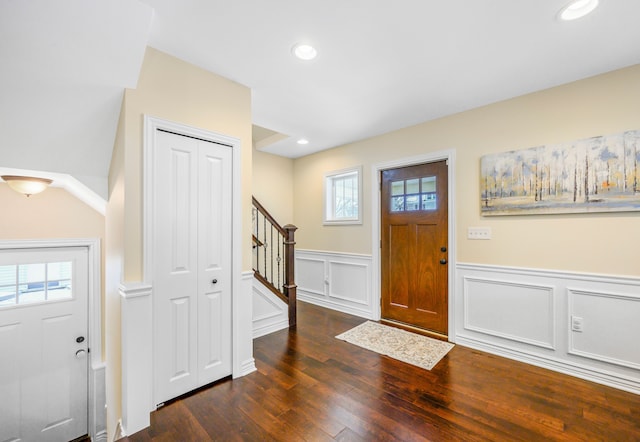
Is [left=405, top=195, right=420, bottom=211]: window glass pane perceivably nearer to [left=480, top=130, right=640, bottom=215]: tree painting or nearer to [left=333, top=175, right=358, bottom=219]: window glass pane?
[left=480, top=130, right=640, bottom=215]: tree painting

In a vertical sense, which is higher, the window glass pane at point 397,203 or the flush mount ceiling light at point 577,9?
the flush mount ceiling light at point 577,9

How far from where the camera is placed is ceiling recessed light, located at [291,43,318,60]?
1.89 m

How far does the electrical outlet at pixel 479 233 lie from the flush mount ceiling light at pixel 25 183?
4269mm

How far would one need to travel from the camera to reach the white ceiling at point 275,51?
1.51 meters

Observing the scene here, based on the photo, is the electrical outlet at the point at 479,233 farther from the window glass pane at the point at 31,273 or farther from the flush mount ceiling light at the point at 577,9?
the window glass pane at the point at 31,273

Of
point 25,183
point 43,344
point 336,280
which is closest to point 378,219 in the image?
point 336,280

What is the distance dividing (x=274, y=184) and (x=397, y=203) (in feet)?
7.16

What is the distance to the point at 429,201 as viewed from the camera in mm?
3275

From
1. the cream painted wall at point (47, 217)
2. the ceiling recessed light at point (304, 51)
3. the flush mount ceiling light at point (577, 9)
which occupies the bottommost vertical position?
the cream painted wall at point (47, 217)

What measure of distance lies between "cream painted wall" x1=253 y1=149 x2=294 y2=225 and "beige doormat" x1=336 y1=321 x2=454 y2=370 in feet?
7.78

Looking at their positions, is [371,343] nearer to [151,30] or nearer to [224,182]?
[224,182]

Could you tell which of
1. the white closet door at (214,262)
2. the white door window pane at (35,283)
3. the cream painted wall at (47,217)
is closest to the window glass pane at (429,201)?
the white closet door at (214,262)

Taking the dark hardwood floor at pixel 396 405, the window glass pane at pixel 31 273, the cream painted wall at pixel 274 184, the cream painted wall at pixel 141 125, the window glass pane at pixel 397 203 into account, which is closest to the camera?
the dark hardwood floor at pixel 396 405

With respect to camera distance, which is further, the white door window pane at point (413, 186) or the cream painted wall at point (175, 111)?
the white door window pane at point (413, 186)
